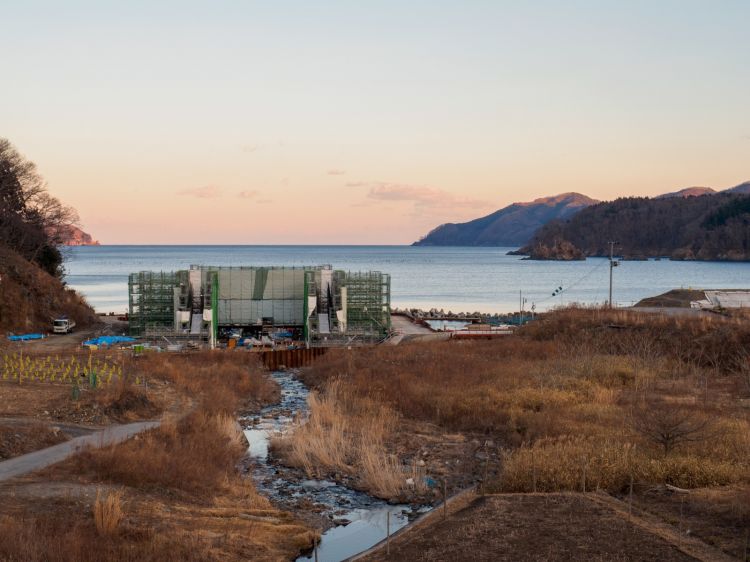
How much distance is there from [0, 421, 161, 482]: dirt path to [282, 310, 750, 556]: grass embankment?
5.40 metres

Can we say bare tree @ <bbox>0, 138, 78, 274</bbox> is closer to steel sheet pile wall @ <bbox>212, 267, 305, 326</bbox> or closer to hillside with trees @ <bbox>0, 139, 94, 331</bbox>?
hillside with trees @ <bbox>0, 139, 94, 331</bbox>

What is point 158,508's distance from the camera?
16.7 metres

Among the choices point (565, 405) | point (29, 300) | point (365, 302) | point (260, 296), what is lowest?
point (565, 405)

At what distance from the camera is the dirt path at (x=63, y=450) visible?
18531mm

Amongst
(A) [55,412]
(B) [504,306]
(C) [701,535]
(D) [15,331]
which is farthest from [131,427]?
(B) [504,306]

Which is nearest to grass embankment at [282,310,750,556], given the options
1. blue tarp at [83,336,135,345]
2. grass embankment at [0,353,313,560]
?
grass embankment at [0,353,313,560]

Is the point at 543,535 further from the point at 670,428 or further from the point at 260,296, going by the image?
the point at 260,296

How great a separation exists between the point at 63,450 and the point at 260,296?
39.5m

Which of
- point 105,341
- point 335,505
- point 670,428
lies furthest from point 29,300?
point 670,428

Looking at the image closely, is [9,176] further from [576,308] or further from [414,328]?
[576,308]

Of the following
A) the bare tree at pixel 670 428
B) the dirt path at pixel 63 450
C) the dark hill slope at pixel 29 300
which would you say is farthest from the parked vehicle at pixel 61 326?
the bare tree at pixel 670 428

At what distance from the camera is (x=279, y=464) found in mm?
24562

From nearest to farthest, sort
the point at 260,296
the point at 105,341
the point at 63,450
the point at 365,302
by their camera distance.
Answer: the point at 63,450
the point at 105,341
the point at 365,302
the point at 260,296

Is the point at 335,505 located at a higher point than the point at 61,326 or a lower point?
lower
